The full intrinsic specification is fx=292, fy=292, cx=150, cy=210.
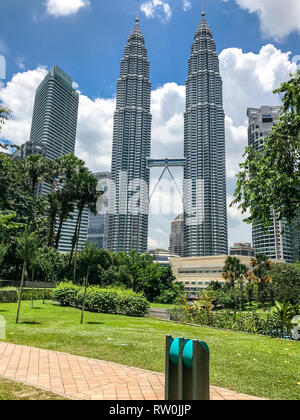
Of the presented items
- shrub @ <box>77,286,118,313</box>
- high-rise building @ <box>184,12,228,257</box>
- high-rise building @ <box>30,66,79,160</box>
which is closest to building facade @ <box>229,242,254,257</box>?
high-rise building @ <box>184,12,228,257</box>

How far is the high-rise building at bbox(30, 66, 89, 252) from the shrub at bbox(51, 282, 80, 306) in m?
141

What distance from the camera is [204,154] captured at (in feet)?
451

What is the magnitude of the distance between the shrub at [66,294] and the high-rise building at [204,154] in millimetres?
107053

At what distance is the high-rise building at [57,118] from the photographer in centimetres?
17012

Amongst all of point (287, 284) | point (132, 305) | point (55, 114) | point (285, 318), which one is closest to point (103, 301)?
point (132, 305)

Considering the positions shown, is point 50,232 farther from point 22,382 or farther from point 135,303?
point 22,382

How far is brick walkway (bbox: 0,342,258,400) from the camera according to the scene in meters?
4.82

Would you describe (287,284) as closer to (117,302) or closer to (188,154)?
(117,302)

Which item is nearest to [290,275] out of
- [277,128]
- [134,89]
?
Result: [277,128]

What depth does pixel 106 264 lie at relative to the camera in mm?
49250

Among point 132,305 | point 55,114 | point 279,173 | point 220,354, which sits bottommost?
point 132,305

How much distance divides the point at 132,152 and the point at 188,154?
27.1 m

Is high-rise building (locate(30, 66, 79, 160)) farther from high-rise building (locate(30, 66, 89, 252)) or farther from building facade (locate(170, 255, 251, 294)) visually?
building facade (locate(170, 255, 251, 294))

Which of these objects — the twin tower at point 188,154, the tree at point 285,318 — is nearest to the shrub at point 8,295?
the tree at point 285,318
